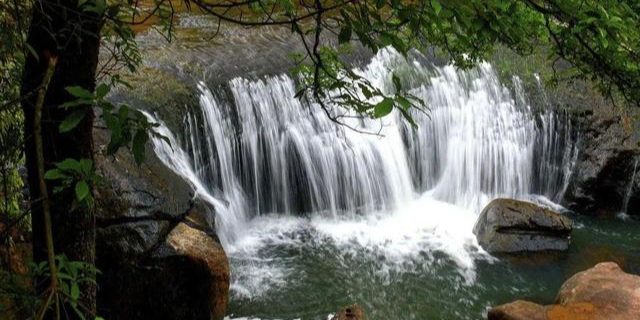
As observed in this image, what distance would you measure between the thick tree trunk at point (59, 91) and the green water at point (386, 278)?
4.24m

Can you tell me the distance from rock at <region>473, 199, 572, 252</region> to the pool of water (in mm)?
163

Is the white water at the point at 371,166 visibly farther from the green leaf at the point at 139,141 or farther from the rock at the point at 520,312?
the green leaf at the point at 139,141

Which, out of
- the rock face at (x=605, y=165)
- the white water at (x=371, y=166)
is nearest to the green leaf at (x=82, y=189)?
the white water at (x=371, y=166)

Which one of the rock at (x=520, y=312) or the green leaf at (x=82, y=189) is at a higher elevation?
the green leaf at (x=82, y=189)

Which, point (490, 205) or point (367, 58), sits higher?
point (367, 58)

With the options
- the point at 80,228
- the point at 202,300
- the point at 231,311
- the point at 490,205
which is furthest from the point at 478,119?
the point at 80,228

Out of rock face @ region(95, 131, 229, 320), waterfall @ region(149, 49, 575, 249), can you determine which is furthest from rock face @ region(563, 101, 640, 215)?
rock face @ region(95, 131, 229, 320)

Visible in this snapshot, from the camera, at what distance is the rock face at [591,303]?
5379mm

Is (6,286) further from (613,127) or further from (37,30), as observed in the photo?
(613,127)

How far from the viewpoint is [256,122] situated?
29.2 feet

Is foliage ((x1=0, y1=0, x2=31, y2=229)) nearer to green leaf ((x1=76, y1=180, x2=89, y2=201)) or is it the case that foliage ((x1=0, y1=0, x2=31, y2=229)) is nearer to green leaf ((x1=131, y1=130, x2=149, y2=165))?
green leaf ((x1=76, y1=180, x2=89, y2=201))

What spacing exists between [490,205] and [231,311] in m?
4.34

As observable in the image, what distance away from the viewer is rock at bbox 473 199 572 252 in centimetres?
843

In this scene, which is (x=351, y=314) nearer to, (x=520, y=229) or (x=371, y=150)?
(x=520, y=229)
